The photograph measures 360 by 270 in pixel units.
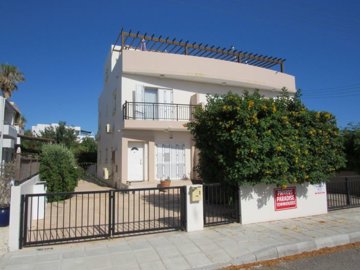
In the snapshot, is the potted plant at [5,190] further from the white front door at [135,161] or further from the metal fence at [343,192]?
the metal fence at [343,192]

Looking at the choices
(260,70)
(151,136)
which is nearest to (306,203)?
(151,136)

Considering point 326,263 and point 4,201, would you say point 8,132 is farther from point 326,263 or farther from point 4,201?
point 326,263

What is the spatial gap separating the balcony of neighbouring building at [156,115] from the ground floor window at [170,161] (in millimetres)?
1297

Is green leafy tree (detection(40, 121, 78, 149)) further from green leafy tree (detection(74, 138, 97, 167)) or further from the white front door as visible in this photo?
the white front door

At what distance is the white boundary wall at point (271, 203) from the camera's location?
7.90 meters

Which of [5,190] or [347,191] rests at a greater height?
[5,190]

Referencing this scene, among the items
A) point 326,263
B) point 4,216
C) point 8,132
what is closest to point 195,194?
point 326,263

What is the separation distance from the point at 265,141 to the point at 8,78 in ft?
87.4

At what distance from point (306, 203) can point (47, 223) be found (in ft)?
26.3

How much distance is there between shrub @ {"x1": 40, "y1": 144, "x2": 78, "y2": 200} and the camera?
1149cm

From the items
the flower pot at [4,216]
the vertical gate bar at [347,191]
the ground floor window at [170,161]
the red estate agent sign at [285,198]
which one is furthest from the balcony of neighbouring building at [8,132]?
the vertical gate bar at [347,191]

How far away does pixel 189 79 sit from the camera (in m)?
17.5

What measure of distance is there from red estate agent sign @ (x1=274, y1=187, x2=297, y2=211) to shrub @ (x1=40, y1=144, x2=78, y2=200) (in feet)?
27.5

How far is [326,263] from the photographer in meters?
5.31
